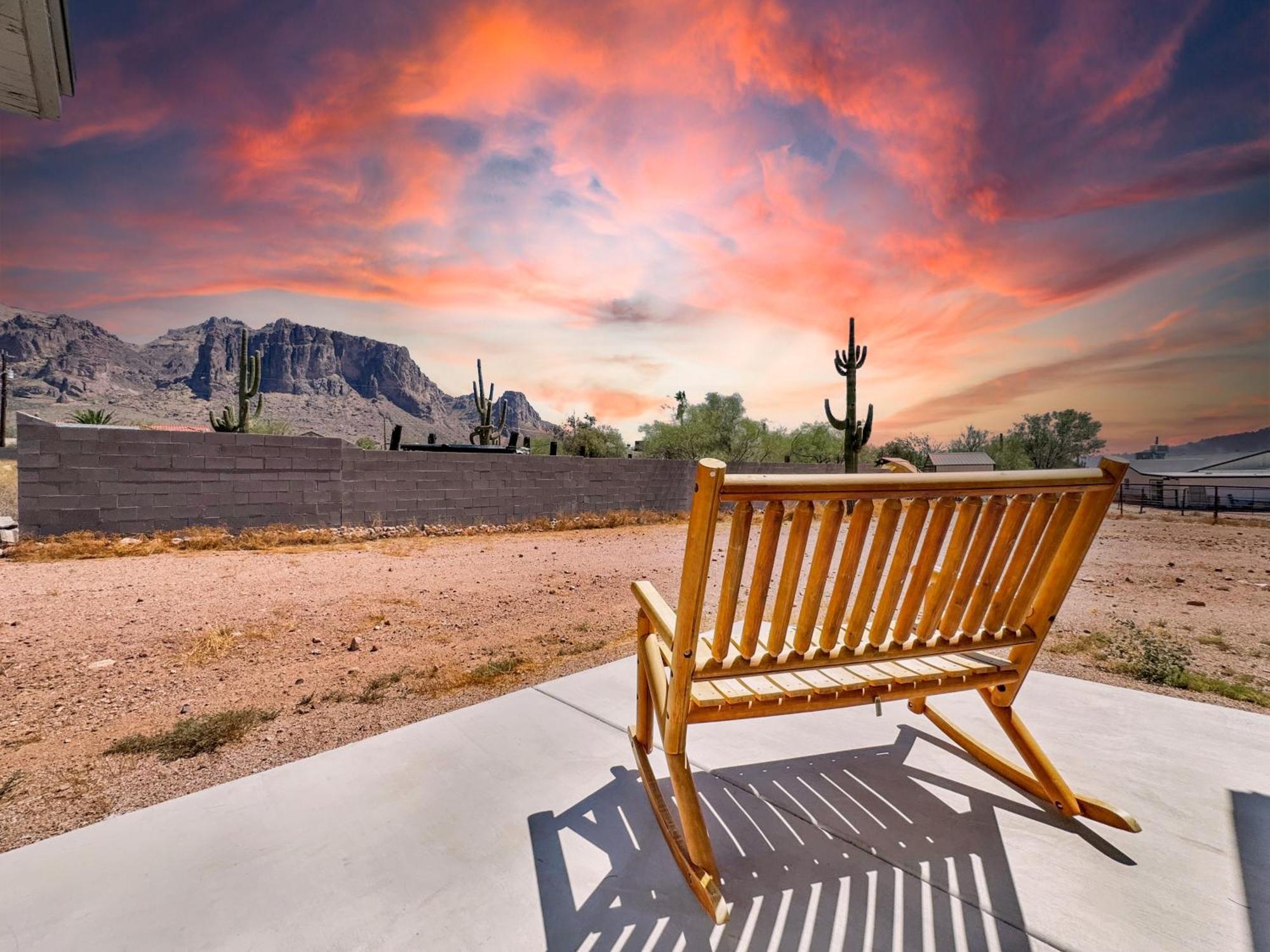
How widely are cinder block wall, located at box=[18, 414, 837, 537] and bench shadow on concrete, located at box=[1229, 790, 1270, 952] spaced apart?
8.76m

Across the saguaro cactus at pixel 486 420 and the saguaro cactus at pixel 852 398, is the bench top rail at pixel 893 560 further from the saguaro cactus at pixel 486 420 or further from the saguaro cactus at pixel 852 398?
the saguaro cactus at pixel 486 420

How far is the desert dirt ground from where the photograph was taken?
1.95 meters

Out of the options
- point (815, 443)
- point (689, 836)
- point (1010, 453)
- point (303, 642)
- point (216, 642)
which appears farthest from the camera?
point (1010, 453)

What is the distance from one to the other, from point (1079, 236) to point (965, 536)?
1765 centimetres

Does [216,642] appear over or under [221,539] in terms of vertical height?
under

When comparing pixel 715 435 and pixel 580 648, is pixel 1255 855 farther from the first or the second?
pixel 715 435

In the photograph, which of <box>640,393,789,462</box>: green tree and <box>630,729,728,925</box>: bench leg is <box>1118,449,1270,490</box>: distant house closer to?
<box>640,393,789,462</box>: green tree

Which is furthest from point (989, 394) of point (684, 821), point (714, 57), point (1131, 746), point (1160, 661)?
point (684, 821)

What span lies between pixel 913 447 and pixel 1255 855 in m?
51.0

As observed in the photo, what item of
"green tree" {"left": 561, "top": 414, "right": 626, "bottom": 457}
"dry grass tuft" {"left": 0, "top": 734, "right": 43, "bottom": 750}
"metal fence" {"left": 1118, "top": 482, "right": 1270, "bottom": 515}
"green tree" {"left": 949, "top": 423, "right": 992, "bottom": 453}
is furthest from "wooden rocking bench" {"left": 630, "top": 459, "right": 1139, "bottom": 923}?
"green tree" {"left": 949, "top": 423, "right": 992, "bottom": 453}

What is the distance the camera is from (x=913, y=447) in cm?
4634

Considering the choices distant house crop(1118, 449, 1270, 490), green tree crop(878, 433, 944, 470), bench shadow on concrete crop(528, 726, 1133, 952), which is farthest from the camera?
green tree crop(878, 433, 944, 470)

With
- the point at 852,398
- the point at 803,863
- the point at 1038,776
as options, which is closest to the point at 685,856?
the point at 803,863

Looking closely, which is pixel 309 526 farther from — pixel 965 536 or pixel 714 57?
pixel 714 57
